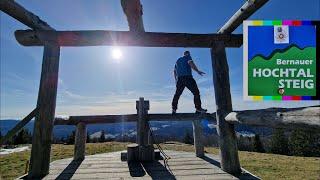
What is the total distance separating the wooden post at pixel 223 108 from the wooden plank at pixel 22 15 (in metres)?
3.11

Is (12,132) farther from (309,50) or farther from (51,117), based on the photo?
(309,50)

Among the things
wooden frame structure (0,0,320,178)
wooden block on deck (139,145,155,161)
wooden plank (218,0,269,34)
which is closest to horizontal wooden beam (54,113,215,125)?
wooden block on deck (139,145,155,161)

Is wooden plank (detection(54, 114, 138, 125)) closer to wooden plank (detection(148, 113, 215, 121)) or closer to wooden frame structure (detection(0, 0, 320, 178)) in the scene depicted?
wooden plank (detection(148, 113, 215, 121))

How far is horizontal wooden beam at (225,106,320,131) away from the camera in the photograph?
2.59 metres

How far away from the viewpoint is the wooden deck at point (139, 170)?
4910 mm

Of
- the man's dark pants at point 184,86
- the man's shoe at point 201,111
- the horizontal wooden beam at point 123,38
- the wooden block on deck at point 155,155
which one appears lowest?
the wooden block on deck at point 155,155

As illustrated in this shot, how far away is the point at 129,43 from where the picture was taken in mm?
5555

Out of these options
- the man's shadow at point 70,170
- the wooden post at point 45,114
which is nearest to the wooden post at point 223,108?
the man's shadow at point 70,170

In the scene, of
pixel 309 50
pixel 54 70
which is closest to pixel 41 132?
pixel 54 70

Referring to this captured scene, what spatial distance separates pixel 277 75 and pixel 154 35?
9.92ft

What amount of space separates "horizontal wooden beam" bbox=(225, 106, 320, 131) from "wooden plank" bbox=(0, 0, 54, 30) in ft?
11.8

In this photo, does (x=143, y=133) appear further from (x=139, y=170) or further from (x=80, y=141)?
(x=80, y=141)

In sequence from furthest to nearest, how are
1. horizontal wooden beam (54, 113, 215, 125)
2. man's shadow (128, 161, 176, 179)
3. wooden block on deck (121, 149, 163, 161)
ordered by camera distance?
wooden block on deck (121, 149, 163, 161)
horizontal wooden beam (54, 113, 215, 125)
man's shadow (128, 161, 176, 179)

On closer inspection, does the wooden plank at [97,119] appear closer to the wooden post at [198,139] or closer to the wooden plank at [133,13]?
the wooden post at [198,139]
